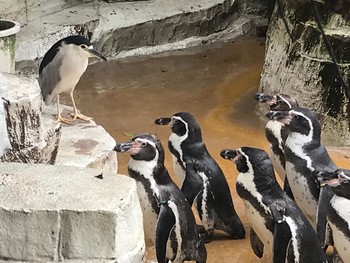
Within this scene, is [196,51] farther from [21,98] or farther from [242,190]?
[21,98]

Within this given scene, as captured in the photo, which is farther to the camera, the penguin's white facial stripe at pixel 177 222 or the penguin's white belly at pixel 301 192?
the penguin's white belly at pixel 301 192

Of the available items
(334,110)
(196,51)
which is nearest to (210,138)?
(334,110)

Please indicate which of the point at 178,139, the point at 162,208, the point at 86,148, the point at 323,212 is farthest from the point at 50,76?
the point at 323,212

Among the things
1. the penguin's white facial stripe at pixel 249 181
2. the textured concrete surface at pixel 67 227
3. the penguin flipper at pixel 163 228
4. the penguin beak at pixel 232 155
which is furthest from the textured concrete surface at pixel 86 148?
the textured concrete surface at pixel 67 227

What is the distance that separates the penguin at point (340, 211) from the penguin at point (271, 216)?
3.8 inches

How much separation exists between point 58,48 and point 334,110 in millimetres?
2147

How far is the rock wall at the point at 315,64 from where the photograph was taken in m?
5.65

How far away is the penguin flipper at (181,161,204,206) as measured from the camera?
4094 millimetres

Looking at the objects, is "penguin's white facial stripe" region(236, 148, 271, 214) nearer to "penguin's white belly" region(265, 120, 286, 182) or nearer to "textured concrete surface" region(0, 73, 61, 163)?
"penguin's white belly" region(265, 120, 286, 182)

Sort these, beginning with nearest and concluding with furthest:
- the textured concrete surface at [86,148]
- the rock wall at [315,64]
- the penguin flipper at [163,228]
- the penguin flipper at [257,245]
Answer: the penguin flipper at [163,228] < the penguin flipper at [257,245] < the textured concrete surface at [86,148] < the rock wall at [315,64]

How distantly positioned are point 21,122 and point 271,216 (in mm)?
1218

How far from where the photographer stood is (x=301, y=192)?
4008 millimetres

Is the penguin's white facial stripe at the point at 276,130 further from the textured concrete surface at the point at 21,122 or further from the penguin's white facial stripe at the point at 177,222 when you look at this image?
the textured concrete surface at the point at 21,122

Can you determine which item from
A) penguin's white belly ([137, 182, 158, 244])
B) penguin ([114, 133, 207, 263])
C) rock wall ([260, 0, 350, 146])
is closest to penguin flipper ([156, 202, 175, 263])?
penguin ([114, 133, 207, 263])
